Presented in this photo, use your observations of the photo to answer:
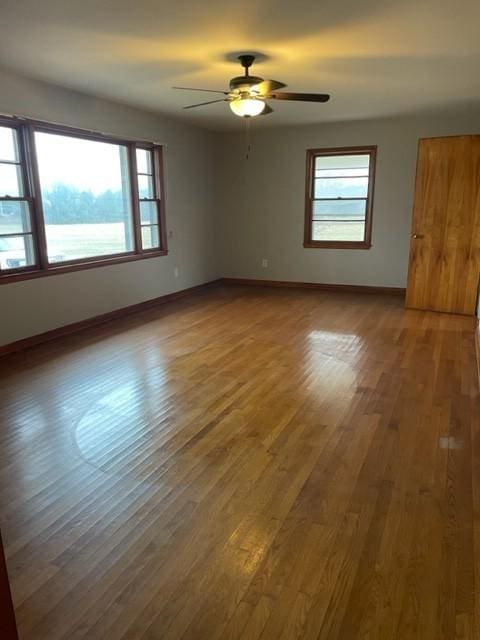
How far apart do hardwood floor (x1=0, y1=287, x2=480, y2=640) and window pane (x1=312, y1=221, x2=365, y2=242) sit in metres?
3.23

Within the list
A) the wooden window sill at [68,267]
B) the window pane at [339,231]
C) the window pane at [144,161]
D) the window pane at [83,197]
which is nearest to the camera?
the wooden window sill at [68,267]

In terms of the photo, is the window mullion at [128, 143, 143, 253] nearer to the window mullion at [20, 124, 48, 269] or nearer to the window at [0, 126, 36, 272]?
the window mullion at [20, 124, 48, 269]

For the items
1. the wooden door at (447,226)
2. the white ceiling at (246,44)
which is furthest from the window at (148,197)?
the wooden door at (447,226)

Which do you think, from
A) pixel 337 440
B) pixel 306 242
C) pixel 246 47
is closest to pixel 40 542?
pixel 337 440

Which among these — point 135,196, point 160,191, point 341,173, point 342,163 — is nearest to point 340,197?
point 341,173

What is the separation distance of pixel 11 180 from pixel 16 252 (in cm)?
68

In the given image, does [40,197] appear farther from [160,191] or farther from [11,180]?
[160,191]

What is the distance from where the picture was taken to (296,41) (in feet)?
10.7

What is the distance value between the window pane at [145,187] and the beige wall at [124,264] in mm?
327

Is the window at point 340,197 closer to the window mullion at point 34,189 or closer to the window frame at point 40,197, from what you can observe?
the window frame at point 40,197

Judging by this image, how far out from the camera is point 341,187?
696 centimetres

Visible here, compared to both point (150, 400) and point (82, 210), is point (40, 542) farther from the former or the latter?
point (82, 210)

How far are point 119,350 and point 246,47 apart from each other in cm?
285

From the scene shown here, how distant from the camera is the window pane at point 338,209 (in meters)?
6.89
